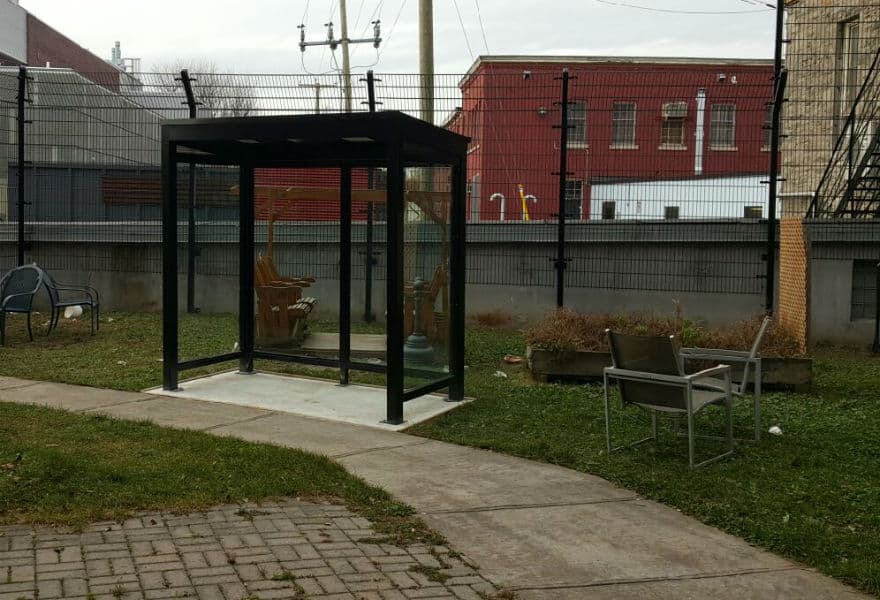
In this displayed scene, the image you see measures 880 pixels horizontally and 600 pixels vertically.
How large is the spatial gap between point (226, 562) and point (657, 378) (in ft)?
10.3

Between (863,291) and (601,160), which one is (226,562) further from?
(863,291)

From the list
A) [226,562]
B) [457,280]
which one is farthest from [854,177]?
[226,562]

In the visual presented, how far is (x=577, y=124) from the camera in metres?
12.8

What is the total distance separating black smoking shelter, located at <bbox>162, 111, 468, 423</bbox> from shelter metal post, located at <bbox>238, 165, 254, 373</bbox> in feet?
0.03

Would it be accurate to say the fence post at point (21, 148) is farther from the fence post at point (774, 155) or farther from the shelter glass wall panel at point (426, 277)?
the fence post at point (774, 155)

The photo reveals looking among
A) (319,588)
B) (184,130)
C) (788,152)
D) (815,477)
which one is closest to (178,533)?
(319,588)

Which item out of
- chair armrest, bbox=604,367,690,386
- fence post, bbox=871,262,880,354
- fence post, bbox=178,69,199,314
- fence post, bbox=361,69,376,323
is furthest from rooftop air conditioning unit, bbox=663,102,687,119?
chair armrest, bbox=604,367,690,386

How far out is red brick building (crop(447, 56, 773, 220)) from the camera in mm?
12641

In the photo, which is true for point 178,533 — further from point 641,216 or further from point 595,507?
point 641,216

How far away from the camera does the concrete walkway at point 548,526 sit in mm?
4352

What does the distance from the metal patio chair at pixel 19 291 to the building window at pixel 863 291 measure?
1021 centimetres

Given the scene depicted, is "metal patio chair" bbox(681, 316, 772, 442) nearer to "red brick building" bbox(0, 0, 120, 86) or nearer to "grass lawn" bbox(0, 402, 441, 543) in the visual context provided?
"grass lawn" bbox(0, 402, 441, 543)

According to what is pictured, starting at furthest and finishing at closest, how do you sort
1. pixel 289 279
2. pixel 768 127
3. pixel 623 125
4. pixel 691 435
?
pixel 623 125 < pixel 768 127 < pixel 289 279 < pixel 691 435

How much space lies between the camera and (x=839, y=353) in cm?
1180
